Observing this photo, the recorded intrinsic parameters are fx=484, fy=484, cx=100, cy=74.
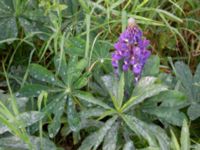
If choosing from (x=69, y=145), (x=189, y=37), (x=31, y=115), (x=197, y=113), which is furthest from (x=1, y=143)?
(x=189, y=37)

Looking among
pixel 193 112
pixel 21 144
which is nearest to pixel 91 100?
pixel 21 144

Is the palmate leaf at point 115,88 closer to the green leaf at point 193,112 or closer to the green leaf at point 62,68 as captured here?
the green leaf at point 62,68

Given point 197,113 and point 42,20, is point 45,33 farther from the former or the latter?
point 197,113

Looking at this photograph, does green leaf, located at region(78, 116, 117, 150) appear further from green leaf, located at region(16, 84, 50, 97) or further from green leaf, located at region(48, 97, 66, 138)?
green leaf, located at region(16, 84, 50, 97)

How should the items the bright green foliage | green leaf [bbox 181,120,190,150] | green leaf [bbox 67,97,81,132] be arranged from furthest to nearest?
the bright green foliage → green leaf [bbox 67,97,81,132] → green leaf [bbox 181,120,190,150]

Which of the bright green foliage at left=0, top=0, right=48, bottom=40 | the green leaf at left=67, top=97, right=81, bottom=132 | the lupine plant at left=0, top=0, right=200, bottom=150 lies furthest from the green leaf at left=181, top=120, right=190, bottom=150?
the bright green foliage at left=0, top=0, right=48, bottom=40

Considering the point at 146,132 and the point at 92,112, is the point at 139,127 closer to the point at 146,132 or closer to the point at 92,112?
the point at 146,132
